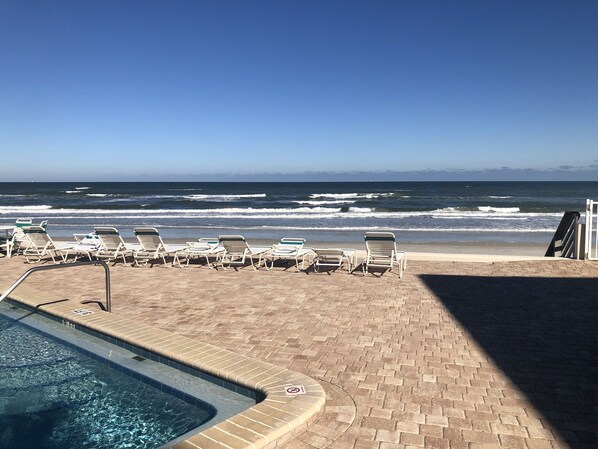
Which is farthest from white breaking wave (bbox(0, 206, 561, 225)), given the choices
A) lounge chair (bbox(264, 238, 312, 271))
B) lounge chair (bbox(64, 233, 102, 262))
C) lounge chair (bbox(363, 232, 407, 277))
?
lounge chair (bbox(363, 232, 407, 277))

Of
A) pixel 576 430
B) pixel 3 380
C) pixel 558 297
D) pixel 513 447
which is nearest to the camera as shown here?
pixel 513 447

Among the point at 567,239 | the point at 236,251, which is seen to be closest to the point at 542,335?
the point at 236,251

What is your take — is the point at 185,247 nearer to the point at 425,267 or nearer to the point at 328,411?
the point at 425,267

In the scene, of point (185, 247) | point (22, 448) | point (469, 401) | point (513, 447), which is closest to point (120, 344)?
point (22, 448)

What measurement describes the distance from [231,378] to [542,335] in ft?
11.8

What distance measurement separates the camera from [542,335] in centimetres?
528

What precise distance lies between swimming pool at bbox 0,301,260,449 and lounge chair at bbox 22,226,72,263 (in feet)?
19.4

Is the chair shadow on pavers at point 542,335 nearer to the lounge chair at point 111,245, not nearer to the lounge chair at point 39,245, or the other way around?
the lounge chair at point 111,245

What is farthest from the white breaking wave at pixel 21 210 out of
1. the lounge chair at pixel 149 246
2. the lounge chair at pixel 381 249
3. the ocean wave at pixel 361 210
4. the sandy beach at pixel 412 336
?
the lounge chair at pixel 381 249

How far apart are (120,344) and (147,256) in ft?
18.8

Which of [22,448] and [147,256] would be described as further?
[147,256]

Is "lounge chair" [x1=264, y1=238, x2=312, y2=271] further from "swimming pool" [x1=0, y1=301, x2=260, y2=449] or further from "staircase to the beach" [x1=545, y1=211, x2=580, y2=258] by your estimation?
"staircase to the beach" [x1=545, y1=211, x2=580, y2=258]

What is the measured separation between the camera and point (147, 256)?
419 inches

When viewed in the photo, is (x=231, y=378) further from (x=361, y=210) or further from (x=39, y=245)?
(x=361, y=210)
